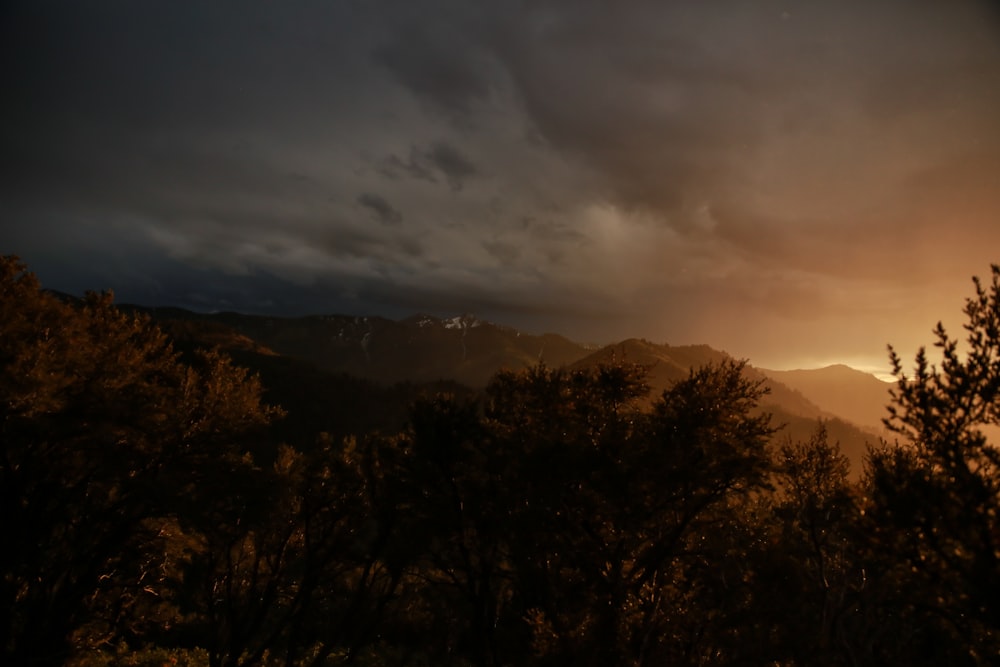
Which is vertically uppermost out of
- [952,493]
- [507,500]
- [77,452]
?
[952,493]

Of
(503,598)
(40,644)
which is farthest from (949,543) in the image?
(40,644)

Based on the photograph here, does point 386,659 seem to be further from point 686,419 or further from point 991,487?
point 991,487

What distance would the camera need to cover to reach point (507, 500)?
19.1 m

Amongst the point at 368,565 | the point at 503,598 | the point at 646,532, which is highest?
the point at 646,532

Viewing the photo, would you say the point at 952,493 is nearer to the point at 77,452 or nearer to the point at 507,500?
the point at 507,500

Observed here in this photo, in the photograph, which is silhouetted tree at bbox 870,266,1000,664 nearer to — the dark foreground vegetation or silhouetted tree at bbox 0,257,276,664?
the dark foreground vegetation

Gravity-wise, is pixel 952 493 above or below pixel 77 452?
above

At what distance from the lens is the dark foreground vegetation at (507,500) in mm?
15053

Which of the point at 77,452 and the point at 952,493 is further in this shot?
the point at 77,452

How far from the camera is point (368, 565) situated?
71.5 feet

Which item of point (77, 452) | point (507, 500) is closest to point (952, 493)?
point (507, 500)

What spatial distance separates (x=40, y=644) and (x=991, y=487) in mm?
32767

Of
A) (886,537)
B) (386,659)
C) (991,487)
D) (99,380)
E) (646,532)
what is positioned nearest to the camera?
(991,487)

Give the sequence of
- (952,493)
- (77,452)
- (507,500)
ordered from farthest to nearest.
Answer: (77,452)
(507,500)
(952,493)
